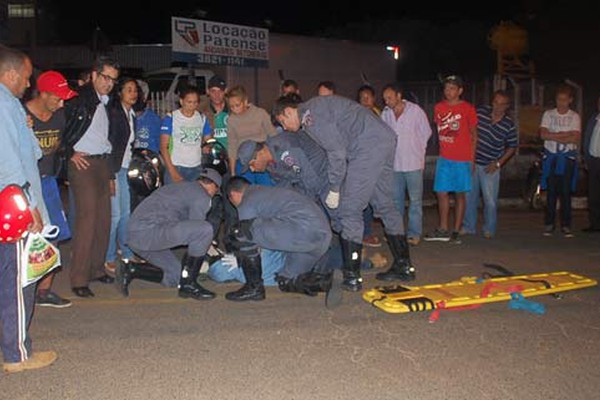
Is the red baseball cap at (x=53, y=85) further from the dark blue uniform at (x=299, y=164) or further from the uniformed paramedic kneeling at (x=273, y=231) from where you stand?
the dark blue uniform at (x=299, y=164)

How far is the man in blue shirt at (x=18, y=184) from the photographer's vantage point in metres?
4.42

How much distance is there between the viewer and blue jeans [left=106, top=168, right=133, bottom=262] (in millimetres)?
7105

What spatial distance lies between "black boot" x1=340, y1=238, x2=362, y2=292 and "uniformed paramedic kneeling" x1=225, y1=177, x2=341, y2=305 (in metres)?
0.19

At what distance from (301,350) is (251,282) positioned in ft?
4.53

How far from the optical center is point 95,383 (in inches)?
176

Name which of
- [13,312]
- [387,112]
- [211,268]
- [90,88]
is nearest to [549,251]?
[387,112]

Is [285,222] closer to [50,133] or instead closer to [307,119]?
[307,119]

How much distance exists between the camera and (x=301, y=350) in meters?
5.05

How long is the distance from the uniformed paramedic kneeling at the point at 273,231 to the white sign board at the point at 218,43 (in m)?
12.9

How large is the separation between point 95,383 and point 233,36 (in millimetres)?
16867

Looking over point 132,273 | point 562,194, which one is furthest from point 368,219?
point 132,273

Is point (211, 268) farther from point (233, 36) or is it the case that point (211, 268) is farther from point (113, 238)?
point (233, 36)

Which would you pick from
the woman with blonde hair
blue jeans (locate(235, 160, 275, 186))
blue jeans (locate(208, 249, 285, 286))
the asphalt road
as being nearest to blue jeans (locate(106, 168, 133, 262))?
the asphalt road

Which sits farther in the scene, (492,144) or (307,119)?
(492,144)
